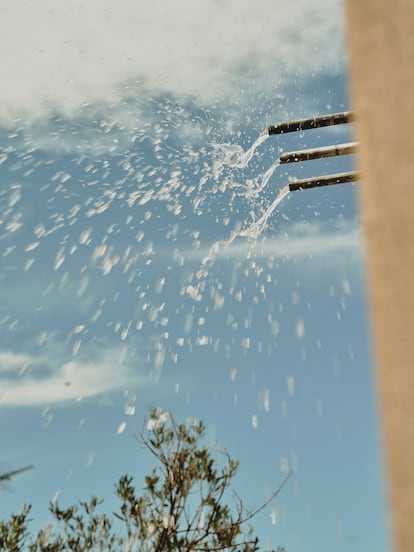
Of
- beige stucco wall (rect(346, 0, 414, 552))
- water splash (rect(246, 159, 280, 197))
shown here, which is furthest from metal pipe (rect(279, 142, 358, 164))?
beige stucco wall (rect(346, 0, 414, 552))

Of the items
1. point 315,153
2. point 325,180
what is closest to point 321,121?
point 315,153

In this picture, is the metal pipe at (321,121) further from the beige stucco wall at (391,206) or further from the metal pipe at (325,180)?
the beige stucco wall at (391,206)

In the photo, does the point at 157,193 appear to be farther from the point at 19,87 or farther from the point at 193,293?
the point at 19,87

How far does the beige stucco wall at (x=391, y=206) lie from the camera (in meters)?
0.77

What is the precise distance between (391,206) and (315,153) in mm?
3084

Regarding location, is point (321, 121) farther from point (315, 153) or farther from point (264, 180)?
point (264, 180)

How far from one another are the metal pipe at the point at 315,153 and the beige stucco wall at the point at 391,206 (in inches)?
112

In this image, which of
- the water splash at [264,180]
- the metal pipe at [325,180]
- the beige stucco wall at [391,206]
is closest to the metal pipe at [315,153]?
the metal pipe at [325,180]

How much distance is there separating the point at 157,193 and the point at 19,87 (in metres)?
3.20

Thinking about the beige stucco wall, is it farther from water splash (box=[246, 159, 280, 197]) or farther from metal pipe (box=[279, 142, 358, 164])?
water splash (box=[246, 159, 280, 197])

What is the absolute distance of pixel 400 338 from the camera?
797 mm

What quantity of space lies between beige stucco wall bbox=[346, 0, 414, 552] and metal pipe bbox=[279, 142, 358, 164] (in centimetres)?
284

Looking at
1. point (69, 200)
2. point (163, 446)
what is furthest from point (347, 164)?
point (69, 200)

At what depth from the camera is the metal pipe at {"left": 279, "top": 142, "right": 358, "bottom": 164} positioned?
3744mm
